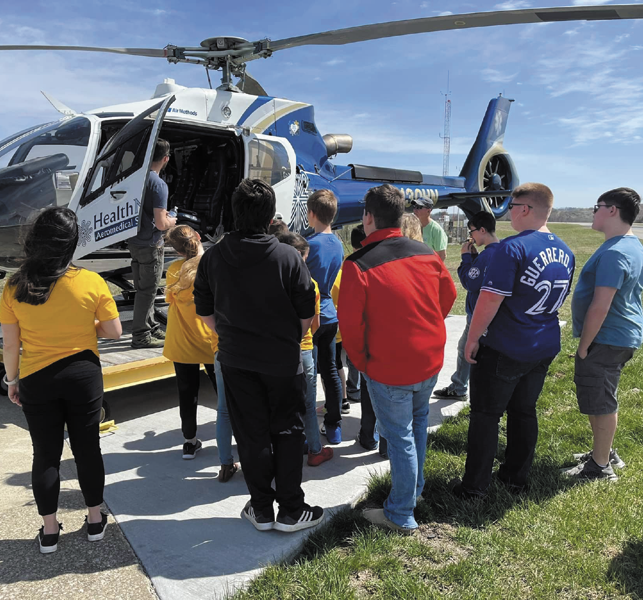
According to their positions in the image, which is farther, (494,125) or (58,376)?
(494,125)

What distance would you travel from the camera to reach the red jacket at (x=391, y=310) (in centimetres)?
259

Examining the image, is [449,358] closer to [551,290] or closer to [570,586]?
[551,290]

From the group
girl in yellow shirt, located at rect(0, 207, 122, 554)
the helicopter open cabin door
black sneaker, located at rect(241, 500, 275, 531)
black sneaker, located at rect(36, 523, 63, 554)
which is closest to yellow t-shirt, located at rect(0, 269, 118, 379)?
girl in yellow shirt, located at rect(0, 207, 122, 554)

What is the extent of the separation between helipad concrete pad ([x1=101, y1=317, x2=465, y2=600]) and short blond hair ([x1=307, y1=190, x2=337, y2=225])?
1.69 meters

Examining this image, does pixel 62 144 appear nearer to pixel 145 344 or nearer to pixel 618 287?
pixel 145 344

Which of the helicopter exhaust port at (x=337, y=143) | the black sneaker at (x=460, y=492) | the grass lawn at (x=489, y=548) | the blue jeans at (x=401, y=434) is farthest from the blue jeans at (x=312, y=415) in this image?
the helicopter exhaust port at (x=337, y=143)

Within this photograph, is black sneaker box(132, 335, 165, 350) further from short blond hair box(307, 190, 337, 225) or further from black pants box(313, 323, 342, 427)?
short blond hair box(307, 190, 337, 225)

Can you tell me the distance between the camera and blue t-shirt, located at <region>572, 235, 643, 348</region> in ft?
10.2

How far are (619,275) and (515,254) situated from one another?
2.44ft

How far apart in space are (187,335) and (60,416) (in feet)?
3.61

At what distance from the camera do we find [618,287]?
3.09 metres

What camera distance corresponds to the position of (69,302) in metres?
2.57

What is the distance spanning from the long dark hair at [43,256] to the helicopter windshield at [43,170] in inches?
101

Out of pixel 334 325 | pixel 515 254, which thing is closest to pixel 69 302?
pixel 334 325
